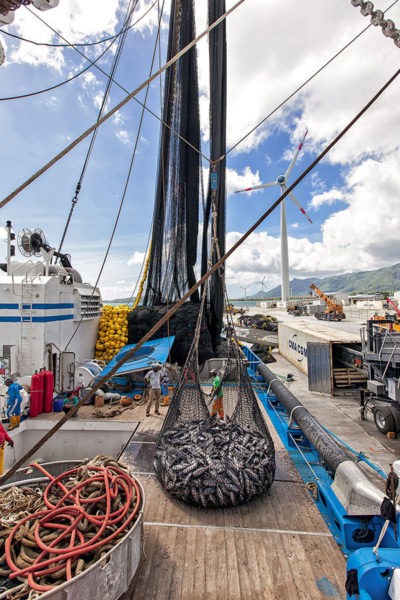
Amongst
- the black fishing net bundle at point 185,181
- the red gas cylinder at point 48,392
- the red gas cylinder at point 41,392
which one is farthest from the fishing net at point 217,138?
the red gas cylinder at point 41,392

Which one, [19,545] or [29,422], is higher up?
[19,545]

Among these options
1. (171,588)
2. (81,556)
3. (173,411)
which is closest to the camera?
(81,556)

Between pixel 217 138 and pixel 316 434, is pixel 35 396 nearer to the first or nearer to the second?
pixel 316 434

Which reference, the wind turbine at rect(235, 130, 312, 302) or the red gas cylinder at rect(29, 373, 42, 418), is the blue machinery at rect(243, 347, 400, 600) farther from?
the wind turbine at rect(235, 130, 312, 302)

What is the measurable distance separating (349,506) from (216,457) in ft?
5.53

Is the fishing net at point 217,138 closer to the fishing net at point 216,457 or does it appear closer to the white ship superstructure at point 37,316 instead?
the white ship superstructure at point 37,316

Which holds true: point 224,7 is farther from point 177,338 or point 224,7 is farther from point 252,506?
point 252,506

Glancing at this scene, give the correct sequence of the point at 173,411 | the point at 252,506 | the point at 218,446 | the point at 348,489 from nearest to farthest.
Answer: the point at 348,489 < the point at 252,506 < the point at 218,446 < the point at 173,411

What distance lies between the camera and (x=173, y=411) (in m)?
5.42

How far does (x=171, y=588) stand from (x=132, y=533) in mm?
825

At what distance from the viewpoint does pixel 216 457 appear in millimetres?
4363

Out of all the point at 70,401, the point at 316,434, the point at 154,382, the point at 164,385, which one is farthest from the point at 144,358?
the point at 316,434

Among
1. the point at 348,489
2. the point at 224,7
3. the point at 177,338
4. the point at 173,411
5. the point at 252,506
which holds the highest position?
the point at 224,7

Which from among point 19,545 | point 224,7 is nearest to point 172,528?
point 19,545
